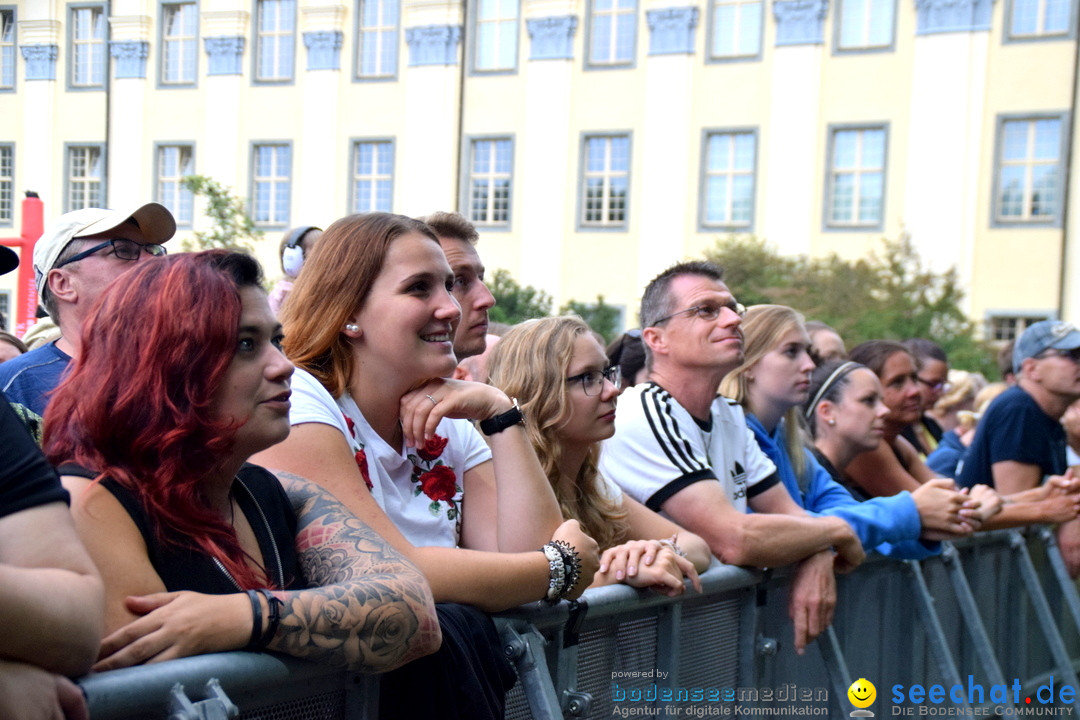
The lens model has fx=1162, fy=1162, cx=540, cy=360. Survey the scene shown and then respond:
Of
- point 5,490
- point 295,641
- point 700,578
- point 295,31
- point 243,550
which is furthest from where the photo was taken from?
point 295,31

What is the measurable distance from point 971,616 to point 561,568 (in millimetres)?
2833

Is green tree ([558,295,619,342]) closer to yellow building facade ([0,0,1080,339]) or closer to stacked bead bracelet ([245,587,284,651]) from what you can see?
yellow building facade ([0,0,1080,339])

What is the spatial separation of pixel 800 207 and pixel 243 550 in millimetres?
24934

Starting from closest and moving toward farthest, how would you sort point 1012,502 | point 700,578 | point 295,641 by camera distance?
1. point 295,641
2. point 700,578
3. point 1012,502

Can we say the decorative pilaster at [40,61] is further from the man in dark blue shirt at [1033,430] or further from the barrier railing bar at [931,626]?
the barrier railing bar at [931,626]

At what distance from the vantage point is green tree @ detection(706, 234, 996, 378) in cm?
2305

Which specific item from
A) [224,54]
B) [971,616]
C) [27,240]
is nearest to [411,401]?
[971,616]

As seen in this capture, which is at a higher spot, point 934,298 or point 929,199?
point 929,199

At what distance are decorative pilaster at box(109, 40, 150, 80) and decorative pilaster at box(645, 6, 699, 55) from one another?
11397mm

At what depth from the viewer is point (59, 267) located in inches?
136

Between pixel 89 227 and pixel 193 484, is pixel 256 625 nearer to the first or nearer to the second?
pixel 193 484

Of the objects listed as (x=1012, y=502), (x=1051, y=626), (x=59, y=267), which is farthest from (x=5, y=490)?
(x=1051, y=626)

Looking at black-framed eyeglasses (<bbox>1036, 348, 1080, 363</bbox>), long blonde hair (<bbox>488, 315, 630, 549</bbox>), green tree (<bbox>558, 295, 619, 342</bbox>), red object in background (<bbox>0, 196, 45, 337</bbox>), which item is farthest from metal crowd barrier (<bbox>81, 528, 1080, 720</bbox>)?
green tree (<bbox>558, 295, 619, 342</bbox>)

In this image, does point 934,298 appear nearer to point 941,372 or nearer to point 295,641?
point 941,372
